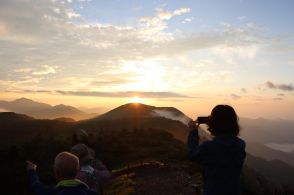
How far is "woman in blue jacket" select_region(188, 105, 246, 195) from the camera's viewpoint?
5.46 metres

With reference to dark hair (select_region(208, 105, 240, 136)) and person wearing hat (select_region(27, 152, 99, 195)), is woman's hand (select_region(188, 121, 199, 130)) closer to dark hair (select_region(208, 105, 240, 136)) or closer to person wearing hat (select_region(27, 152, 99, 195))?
dark hair (select_region(208, 105, 240, 136))

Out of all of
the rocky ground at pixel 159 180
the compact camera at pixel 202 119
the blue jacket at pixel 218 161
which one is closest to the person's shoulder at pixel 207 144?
the blue jacket at pixel 218 161

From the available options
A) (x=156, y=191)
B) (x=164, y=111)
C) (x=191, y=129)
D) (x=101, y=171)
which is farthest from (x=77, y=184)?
(x=164, y=111)

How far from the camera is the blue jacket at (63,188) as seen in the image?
493cm

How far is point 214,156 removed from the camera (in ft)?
18.1

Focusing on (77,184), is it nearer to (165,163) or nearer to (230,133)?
(230,133)

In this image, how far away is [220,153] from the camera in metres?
5.52

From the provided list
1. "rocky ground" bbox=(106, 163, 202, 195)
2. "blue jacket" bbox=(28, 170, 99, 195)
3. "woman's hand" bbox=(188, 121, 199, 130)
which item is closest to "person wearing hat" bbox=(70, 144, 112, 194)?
"blue jacket" bbox=(28, 170, 99, 195)

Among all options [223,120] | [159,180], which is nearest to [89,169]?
[223,120]

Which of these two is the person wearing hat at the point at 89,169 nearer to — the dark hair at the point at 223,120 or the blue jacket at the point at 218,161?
the blue jacket at the point at 218,161

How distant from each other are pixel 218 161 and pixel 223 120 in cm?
52

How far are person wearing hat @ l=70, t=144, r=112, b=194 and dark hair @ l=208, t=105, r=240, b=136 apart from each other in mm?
2485

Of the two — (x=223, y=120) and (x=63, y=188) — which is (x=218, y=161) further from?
(x=63, y=188)

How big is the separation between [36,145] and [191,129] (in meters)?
44.6
